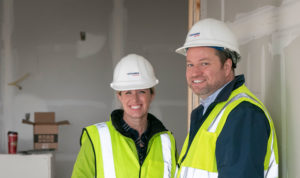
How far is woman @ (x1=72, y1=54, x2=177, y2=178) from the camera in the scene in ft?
6.29

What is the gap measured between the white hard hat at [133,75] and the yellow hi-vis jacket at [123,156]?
9.7 inches

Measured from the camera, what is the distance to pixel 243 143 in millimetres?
1175

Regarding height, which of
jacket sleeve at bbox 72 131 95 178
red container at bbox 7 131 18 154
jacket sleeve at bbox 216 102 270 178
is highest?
jacket sleeve at bbox 216 102 270 178

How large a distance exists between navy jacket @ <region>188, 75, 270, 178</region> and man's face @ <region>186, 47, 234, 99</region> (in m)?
0.26

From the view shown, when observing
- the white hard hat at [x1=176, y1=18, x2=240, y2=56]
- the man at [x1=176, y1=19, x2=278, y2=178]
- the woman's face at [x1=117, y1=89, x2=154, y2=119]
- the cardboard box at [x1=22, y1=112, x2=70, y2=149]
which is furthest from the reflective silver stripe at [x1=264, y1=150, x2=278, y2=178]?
the cardboard box at [x1=22, y1=112, x2=70, y2=149]

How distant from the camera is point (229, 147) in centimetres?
119

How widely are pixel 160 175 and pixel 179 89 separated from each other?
3248mm

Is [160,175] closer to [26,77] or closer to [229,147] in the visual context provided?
[229,147]

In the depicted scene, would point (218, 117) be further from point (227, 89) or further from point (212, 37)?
point (212, 37)

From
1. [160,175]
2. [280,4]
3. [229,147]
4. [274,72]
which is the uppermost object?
[280,4]

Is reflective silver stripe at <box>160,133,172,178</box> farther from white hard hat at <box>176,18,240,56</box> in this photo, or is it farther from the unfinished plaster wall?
white hard hat at <box>176,18,240,56</box>

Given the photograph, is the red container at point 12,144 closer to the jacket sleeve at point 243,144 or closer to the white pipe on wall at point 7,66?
the white pipe on wall at point 7,66

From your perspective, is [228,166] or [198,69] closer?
[228,166]

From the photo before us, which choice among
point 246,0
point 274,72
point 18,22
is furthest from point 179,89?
point 274,72
